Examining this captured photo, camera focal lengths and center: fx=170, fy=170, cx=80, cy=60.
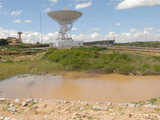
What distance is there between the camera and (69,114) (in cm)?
536

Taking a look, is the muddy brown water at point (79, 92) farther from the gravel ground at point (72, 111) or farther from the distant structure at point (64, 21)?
the distant structure at point (64, 21)

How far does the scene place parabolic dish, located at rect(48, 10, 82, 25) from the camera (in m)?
46.6

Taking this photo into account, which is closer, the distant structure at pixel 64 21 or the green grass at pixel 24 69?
the green grass at pixel 24 69

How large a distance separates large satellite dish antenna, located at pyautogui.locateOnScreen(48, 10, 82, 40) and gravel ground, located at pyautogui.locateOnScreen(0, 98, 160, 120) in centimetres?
4260

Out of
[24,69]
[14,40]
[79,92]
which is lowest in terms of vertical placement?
[79,92]

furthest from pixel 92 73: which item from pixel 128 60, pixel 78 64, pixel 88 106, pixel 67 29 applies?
pixel 67 29

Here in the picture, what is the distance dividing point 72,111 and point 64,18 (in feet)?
151

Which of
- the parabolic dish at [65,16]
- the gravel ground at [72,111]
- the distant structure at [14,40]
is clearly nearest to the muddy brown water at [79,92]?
the gravel ground at [72,111]

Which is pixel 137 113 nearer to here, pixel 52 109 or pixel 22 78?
pixel 52 109

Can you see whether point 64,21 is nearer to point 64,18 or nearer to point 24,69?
point 64,18

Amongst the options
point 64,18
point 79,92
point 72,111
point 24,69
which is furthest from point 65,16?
point 72,111

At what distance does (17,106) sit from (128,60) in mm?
15168

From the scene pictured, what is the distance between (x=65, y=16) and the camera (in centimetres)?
4803

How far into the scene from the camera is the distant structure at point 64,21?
4699cm
